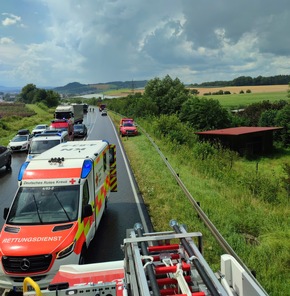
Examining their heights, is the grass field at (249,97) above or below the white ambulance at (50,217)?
below

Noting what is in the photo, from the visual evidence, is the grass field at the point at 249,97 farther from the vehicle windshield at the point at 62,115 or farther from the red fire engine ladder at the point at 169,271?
the red fire engine ladder at the point at 169,271

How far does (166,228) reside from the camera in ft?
34.6

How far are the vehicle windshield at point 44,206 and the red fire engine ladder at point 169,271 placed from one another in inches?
128

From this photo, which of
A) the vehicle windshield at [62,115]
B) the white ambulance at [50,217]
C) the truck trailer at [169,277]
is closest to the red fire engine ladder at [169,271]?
the truck trailer at [169,277]

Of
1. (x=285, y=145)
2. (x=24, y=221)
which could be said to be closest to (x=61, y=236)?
(x=24, y=221)

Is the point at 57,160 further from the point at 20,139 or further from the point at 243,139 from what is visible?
the point at 243,139

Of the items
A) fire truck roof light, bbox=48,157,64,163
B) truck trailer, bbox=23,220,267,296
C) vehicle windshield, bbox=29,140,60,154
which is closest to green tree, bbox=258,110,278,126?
vehicle windshield, bbox=29,140,60,154

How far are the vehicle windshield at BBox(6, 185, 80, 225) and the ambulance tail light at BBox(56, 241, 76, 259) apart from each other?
771mm

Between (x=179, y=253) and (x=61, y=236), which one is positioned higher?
(x=179, y=253)

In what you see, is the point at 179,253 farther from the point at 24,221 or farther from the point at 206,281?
the point at 24,221

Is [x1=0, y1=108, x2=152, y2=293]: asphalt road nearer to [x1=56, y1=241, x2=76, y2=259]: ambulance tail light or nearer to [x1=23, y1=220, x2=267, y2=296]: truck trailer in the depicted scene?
[x1=56, y1=241, x2=76, y2=259]: ambulance tail light

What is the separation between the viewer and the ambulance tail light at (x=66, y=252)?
7031 millimetres

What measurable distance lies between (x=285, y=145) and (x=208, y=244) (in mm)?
46079

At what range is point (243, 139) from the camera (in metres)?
42.4
